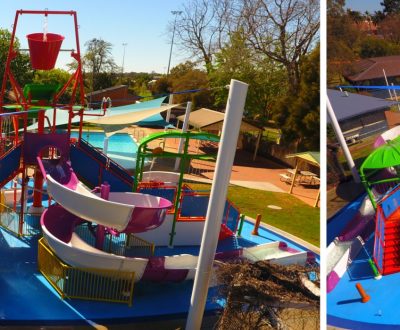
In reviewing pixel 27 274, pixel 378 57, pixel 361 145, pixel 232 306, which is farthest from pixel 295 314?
pixel 378 57

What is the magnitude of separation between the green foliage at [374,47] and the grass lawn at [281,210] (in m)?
3.90

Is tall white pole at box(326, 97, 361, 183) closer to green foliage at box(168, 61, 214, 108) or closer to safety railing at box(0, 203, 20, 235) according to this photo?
safety railing at box(0, 203, 20, 235)

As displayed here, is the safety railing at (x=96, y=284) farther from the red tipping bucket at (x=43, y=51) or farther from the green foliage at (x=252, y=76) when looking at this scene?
the green foliage at (x=252, y=76)

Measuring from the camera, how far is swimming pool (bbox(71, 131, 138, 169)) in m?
16.0

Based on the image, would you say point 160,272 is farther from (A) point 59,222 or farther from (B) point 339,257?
(B) point 339,257

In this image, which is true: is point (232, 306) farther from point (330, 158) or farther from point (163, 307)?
point (330, 158)

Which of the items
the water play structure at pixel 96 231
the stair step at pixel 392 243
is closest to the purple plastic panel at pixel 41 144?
the water play structure at pixel 96 231

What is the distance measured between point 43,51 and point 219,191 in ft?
16.1

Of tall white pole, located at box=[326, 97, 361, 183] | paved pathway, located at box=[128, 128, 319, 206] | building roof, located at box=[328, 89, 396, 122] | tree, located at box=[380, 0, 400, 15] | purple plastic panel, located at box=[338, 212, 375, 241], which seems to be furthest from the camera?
paved pathway, located at box=[128, 128, 319, 206]

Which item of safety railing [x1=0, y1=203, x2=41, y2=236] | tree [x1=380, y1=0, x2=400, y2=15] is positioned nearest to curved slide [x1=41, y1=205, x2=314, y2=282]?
safety railing [x1=0, y1=203, x2=41, y2=236]

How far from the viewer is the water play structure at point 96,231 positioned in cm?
674

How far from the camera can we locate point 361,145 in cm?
718

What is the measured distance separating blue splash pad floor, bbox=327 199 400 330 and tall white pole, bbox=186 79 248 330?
4.72 ft

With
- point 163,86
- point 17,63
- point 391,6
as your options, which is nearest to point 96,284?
point 391,6
